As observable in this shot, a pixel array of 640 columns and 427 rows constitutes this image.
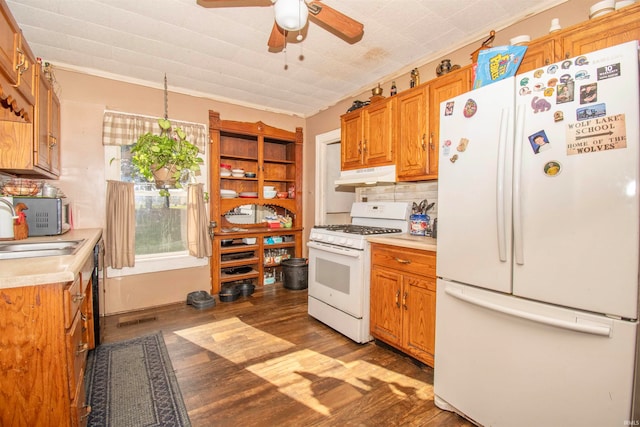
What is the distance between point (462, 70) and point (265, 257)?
3260 millimetres

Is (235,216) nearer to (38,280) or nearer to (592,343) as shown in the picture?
(38,280)

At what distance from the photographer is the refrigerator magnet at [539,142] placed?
4.16 ft

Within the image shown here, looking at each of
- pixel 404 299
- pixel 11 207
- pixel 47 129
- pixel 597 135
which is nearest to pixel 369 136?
pixel 404 299

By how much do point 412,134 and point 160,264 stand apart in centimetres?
312

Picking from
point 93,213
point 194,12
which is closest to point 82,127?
point 93,213

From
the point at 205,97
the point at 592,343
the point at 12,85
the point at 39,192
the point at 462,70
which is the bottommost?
the point at 592,343

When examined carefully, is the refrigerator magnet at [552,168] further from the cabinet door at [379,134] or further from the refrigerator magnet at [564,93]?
the cabinet door at [379,134]

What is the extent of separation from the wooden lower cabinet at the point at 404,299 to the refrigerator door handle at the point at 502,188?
0.58 metres

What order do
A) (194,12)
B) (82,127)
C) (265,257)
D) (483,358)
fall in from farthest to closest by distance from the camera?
(265,257), (82,127), (194,12), (483,358)

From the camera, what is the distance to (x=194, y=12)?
208 cm

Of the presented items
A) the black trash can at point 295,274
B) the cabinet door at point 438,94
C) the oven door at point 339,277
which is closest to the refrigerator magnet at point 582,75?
the cabinet door at point 438,94

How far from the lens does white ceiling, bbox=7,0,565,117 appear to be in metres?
2.05

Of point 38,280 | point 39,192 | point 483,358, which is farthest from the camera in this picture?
point 39,192

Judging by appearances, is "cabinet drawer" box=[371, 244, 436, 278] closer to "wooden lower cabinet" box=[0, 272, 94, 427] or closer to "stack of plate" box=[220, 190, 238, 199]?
"wooden lower cabinet" box=[0, 272, 94, 427]
